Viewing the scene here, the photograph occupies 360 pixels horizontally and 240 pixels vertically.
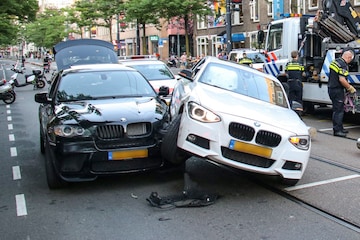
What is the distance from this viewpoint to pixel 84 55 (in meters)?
14.2

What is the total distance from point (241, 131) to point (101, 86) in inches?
106

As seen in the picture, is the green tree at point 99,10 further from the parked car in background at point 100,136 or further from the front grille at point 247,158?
the front grille at point 247,158

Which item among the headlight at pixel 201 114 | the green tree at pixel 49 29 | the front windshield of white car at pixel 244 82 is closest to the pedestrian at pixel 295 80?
the front windshield of white car at pixel 244 82

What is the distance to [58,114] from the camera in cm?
608

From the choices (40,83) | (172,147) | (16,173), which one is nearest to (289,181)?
(172,147)

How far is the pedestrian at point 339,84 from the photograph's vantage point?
9.33 m

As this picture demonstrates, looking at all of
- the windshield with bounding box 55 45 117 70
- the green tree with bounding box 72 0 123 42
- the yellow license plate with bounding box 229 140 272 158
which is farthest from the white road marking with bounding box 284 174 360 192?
the green tree with bounding box 72 0 123 42

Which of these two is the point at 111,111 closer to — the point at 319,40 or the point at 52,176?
the point at 52,176

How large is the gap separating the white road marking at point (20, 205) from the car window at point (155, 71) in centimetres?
724

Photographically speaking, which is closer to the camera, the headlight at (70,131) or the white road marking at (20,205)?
the white road marking at (20,205)

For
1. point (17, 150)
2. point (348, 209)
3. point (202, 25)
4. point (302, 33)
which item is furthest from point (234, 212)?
point (202, 25)

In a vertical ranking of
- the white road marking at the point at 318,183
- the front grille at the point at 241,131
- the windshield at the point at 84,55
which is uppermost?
the windshield at the point at 84,55

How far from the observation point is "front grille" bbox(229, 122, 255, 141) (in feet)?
17.5

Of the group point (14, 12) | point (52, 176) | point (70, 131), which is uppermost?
point (14, 12)
